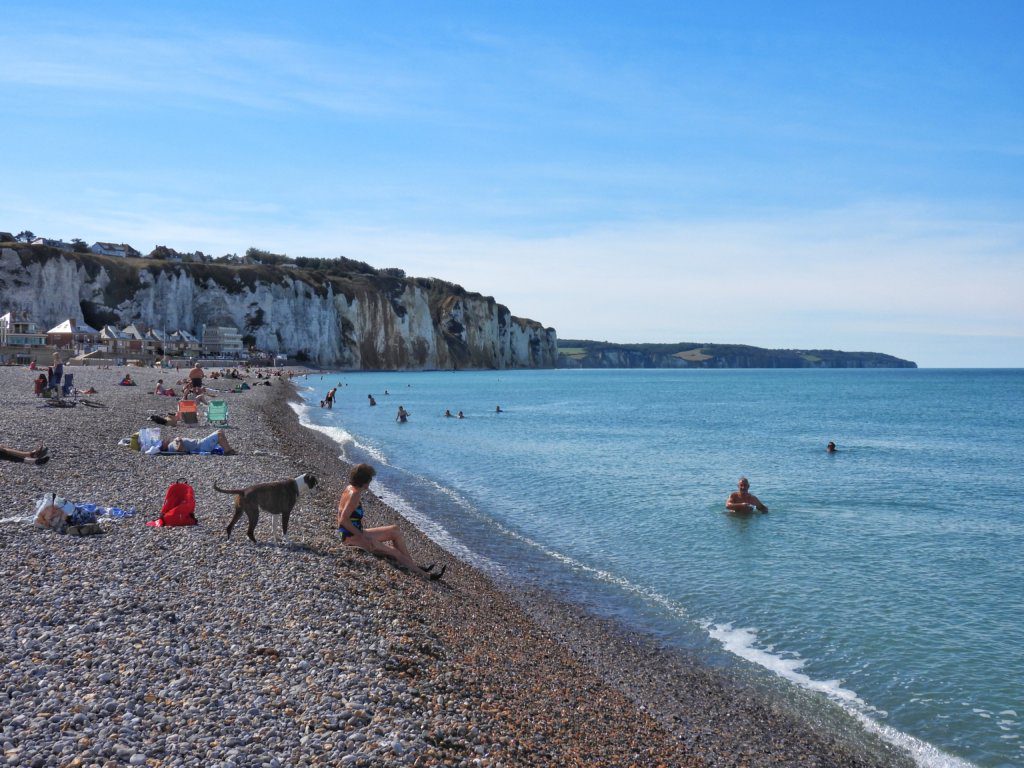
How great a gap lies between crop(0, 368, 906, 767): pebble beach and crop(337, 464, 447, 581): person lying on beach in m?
0.28

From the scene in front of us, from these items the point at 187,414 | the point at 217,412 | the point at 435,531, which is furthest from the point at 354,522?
the point at 187,414

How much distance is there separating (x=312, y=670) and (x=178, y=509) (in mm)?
5419

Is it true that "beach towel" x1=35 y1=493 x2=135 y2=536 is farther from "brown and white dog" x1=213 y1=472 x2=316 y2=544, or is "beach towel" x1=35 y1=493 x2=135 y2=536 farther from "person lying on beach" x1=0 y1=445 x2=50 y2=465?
"person lying on beach" x1=0 y1=445 x2=50 y2=465

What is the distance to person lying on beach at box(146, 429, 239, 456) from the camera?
18.0 metres

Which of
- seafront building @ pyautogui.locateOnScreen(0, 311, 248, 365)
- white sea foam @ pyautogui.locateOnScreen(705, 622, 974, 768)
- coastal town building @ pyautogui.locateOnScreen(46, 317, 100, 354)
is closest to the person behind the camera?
white sea foam @ pyautogui.locateOnScreen(705, 622, 974, 768)

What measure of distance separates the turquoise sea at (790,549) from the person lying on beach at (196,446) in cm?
407

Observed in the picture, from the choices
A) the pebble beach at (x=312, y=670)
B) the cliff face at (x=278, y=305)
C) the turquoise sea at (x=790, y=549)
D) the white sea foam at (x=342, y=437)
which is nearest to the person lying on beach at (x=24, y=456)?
the pebble beach at (x=312, y=670)

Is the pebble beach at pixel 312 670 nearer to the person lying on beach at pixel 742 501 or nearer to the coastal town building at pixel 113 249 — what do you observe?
the person lying on beach at pixel 742 501

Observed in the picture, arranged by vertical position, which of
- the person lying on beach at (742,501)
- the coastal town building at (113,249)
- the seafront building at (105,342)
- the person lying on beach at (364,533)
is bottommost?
the person lying on beach at (742,501)

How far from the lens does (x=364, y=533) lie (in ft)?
33.7

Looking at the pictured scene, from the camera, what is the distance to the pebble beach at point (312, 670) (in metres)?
4.84

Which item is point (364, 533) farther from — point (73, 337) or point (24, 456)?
point (73, 337)

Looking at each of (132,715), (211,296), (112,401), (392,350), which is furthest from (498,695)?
(392,350)

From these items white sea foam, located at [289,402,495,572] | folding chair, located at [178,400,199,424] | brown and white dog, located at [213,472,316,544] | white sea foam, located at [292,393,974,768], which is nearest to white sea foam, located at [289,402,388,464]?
white sea foam, located at [289,402,495,572]
